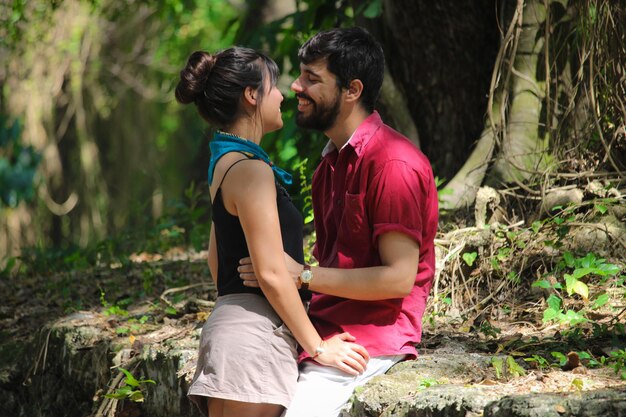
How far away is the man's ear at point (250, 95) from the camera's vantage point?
3.06m

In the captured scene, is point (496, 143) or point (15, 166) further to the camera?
point (15, 166)

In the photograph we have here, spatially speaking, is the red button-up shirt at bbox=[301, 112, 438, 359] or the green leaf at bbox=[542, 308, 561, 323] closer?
the red button-up shirt at bbox=[301, 112, 438, 359]

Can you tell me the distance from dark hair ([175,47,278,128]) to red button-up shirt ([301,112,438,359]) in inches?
16.3

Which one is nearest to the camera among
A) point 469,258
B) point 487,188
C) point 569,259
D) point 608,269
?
point 608,269

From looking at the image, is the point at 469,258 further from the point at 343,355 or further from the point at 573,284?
the point at 343,355

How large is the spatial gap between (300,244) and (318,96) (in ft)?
1.77

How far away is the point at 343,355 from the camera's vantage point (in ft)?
9.39

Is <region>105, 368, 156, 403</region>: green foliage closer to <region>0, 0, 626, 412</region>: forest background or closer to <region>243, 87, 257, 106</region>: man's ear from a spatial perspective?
<region>0, 0, 626, 412</region>: forest background

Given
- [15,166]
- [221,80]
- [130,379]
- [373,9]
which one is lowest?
[130,379]

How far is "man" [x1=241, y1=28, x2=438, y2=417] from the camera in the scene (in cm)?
287

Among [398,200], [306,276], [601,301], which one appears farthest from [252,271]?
[601,301]

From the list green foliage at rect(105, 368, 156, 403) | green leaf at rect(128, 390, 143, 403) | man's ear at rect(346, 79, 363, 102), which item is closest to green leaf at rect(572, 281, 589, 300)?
man's ear at rect(346, 79, 363, 102)

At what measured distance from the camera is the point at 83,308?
5855 mm

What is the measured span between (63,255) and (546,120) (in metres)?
4.76
